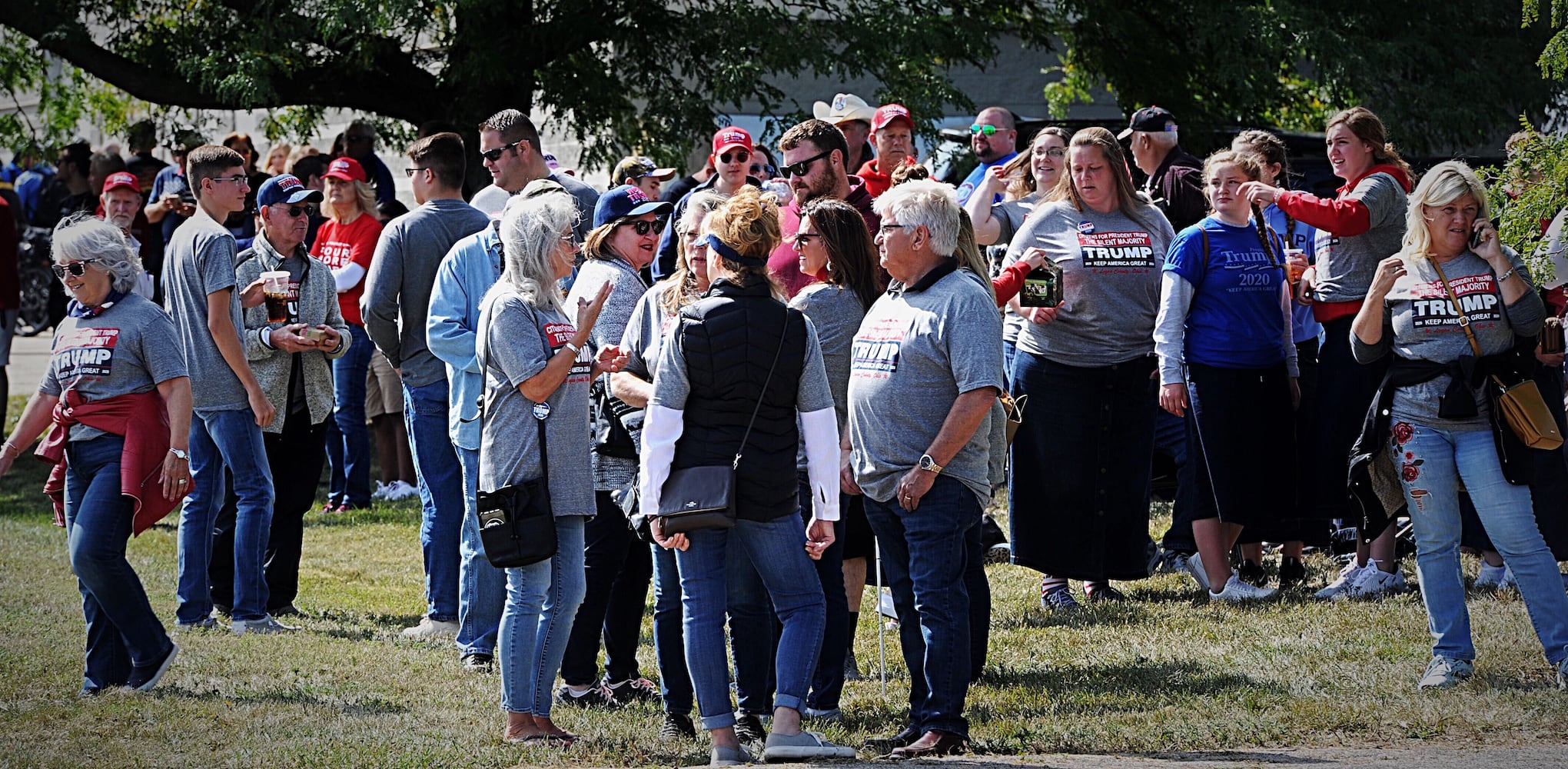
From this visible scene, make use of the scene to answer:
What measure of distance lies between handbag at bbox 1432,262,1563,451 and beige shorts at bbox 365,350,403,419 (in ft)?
24.4

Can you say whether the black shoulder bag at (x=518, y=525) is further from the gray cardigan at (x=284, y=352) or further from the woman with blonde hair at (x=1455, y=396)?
the woman with blonde hair at (x=1455, y=396)

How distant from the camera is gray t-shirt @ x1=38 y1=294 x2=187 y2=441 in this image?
250 inches

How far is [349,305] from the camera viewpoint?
10.5m

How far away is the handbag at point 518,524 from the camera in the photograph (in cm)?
554

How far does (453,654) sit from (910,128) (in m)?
3.70

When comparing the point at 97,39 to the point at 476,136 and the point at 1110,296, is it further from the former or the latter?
the point at 1110,296

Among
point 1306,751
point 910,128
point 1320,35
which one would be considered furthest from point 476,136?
point 1306,751

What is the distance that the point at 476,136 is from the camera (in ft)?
45.3

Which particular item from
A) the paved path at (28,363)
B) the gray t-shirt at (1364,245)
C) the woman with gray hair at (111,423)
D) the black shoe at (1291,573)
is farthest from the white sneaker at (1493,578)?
the paved path at (28,363)

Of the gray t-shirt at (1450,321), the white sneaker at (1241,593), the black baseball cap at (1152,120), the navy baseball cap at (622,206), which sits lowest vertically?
the white sneaker at (1241,593)

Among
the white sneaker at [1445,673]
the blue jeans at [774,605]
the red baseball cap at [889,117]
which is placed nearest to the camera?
the blue jeans at [774,605]

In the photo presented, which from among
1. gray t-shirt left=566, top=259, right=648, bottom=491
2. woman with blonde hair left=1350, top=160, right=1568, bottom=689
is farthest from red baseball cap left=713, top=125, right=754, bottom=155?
woman with blonde hair left=1350, top=160, right=1568, bottom=689

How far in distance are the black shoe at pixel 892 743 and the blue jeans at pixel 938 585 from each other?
0.06 feet

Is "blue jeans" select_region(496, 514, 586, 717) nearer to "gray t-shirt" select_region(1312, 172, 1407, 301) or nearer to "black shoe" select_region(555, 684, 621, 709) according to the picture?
"black shoe" select_region(555, 684, 621, 709)
